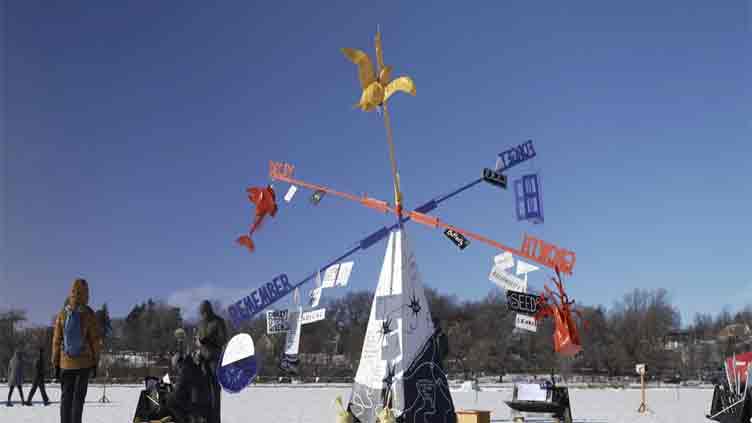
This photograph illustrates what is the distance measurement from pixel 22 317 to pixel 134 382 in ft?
78.7

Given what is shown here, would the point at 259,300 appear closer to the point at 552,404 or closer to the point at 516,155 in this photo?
the point at 516,155

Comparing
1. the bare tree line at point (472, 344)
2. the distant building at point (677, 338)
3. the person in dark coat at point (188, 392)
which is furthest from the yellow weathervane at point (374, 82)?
the distant building at point (677, 338)

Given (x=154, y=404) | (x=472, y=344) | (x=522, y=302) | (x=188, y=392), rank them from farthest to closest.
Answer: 1. (x=472, y=344)
2. (x=522, y=302)
3. (x=154, y=404)
4. (x=188, y=392)

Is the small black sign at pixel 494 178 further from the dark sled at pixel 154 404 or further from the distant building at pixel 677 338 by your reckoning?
the distant building at pixel 677 338

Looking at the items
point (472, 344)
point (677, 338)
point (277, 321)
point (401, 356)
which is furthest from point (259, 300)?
point (677, 338)

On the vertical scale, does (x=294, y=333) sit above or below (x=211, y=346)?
above

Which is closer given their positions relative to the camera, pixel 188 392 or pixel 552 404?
pixel 188 392

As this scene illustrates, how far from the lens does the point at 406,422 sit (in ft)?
31.7

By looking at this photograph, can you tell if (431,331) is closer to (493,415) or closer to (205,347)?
(205,347)

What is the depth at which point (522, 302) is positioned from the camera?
1069 cm

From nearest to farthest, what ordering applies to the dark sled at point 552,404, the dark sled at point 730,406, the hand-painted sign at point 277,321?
the hand-painted sign at point 277,321 < the dark sled at point 730,406 < the dark sled at point 552,404

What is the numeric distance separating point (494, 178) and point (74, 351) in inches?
243

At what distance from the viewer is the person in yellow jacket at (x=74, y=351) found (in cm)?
768

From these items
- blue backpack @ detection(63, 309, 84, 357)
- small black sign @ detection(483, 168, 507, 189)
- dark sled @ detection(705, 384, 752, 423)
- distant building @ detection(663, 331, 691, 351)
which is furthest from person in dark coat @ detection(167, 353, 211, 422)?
distant building @ detection(663, 331, 691, 351)
